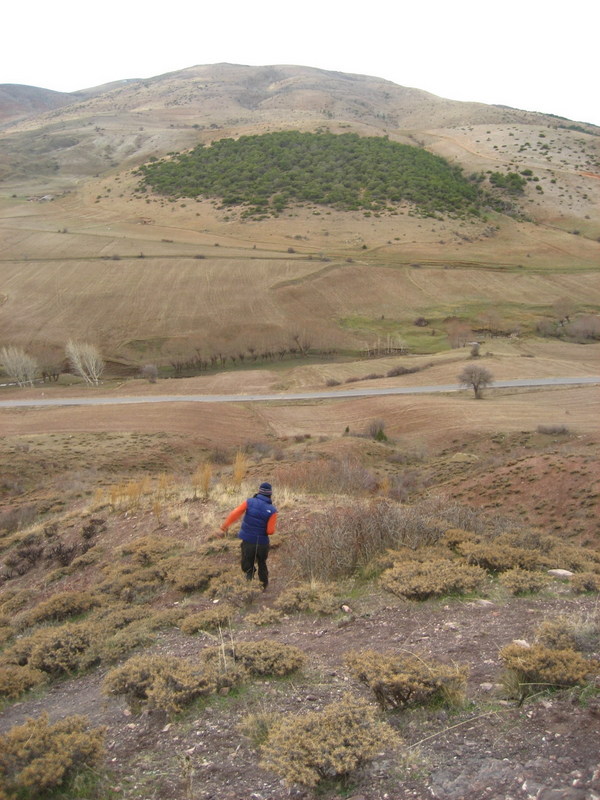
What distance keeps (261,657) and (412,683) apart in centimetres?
152

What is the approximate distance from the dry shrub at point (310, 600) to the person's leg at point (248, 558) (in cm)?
89

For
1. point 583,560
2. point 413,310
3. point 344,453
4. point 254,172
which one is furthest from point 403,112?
point 583,560

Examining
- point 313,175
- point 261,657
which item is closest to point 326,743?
Result: point 261,657

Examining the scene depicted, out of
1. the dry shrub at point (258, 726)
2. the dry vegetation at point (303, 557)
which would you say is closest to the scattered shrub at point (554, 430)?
the dry vegetation at point (303, 557)

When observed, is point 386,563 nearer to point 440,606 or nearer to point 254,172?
point 440,606

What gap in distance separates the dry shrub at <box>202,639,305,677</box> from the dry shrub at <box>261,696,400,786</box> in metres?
0.95

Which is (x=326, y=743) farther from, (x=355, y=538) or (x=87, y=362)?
(x=87, y=362)

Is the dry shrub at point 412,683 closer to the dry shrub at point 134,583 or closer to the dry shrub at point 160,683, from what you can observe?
the dry shrub at point 160,683

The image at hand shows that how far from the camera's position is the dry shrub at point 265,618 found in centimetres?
654

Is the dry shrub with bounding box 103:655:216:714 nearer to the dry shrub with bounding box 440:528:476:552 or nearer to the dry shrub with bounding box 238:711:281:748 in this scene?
the dry shrub with bounding box 238:711:281:748

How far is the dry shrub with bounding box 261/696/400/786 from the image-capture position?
360cm

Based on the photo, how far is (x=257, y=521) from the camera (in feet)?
26.2

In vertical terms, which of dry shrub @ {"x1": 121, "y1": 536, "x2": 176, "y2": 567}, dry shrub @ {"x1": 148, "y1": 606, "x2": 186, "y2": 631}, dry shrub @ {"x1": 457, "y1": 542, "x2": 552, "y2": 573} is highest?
dry shrub @ {"x1": 457, "y1": 542, "x2": 552, "y2": 573}

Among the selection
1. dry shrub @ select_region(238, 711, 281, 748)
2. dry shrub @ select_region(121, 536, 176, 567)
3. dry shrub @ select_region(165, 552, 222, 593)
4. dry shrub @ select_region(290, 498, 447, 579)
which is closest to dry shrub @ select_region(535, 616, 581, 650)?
dry shrub @ select_region(238, 711, 281, 748)
